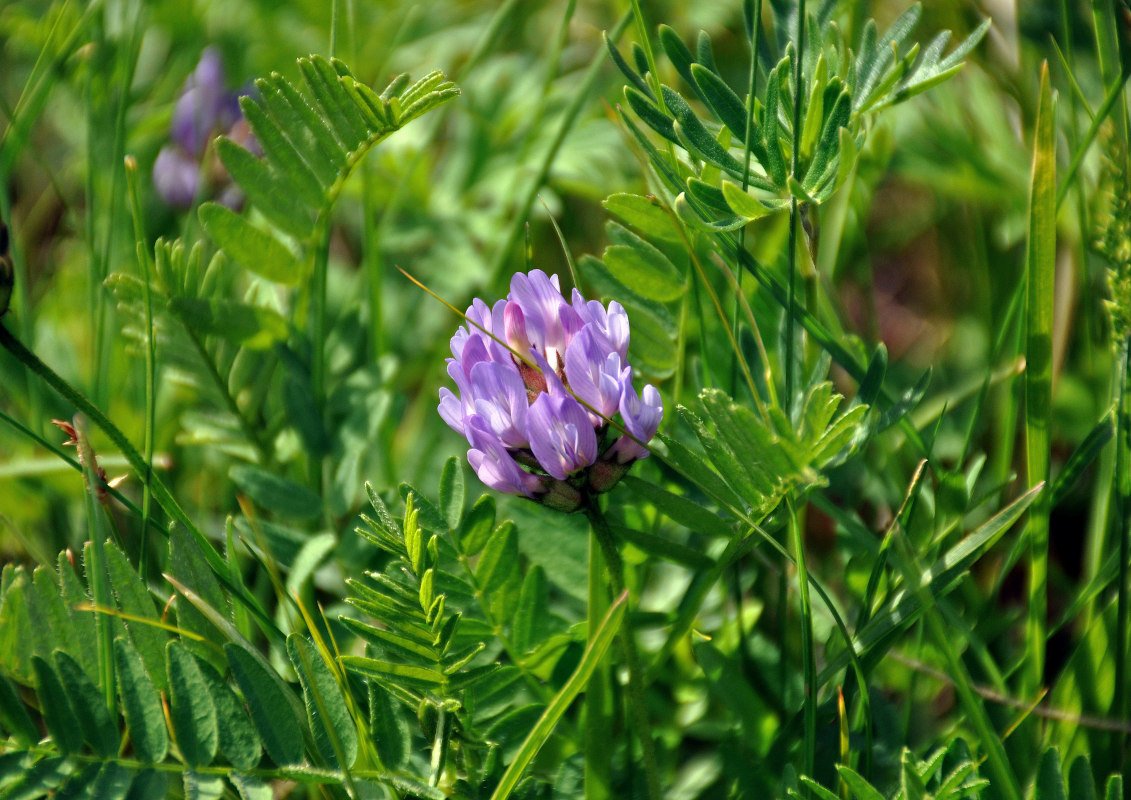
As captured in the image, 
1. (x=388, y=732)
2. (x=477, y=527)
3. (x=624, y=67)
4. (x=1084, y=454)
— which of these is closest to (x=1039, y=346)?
(x=1084, y=454)

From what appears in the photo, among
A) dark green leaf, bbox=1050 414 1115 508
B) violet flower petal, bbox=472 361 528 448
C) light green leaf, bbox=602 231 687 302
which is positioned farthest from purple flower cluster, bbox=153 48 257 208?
dark green leaf, bbox=1050 414 1115 508

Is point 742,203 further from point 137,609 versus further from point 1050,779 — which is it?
point 137,609

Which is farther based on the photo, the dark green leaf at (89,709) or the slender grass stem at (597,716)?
the slender grass stem at (597,716)

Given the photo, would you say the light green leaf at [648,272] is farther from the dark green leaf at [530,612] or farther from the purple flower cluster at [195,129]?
the purple flower cluster at [195,129]

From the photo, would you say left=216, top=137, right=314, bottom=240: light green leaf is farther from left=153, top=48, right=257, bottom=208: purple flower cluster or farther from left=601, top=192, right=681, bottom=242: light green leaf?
left=153, top=48, right=257, bottom=208: purple flower cluster

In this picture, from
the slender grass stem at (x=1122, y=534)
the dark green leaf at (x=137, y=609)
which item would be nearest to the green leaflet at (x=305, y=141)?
the dark green leaf at (x=137, y=609)

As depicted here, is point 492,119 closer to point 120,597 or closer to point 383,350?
point 383,350
